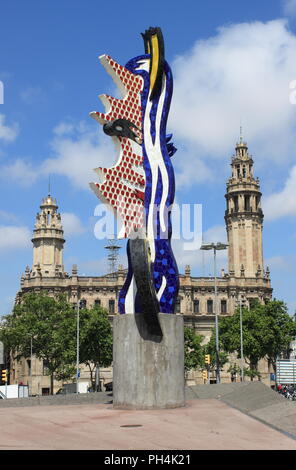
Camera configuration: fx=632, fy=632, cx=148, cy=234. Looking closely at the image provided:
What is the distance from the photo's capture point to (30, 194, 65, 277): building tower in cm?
10550

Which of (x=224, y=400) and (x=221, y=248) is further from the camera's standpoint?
(x=221, y=248)

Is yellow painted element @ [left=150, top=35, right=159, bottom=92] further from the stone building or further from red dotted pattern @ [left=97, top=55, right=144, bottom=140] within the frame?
the stone building

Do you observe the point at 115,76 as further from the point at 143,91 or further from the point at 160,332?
the point at 160,332

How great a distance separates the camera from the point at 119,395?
2906cm

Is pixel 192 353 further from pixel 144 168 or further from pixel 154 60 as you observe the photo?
pixel 154 60

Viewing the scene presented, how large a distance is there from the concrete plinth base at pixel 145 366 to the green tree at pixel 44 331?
155 ft

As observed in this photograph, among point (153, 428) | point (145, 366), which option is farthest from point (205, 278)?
point (153, 428)

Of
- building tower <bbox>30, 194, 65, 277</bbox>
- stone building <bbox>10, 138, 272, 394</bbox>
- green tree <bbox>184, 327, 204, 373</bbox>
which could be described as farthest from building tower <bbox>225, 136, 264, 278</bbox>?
building tower <bbox>30, 194, 65, 277</bbox>

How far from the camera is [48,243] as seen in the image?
10638 centimetres

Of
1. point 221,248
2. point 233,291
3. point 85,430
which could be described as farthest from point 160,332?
point 233,291

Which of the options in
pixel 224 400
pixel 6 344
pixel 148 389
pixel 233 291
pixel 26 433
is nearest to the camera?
pixel 26 433

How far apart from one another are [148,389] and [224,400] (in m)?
4.86
